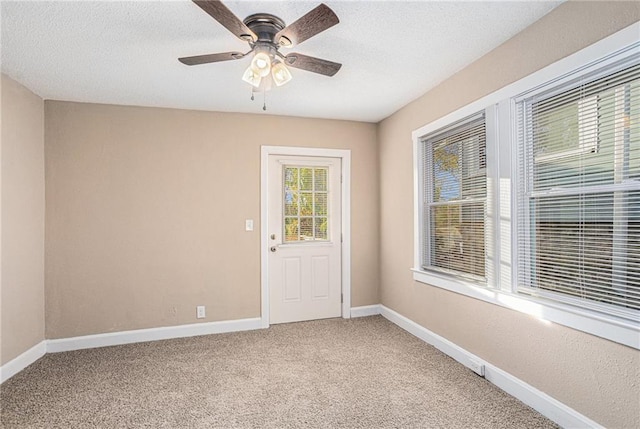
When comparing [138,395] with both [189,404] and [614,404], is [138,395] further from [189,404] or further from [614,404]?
[614,404]

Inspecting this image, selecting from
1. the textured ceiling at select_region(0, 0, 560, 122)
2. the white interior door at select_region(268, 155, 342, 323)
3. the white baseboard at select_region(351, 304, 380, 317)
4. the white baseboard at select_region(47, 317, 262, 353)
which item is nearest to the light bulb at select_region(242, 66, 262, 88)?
the textured ceiling at select_region(0, 0, 560, 122)

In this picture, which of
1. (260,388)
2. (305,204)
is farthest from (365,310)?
(260,388)

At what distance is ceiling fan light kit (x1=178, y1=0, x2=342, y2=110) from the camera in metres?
1.75

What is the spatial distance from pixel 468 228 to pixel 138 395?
9.30ft

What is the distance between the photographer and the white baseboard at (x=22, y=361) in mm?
2781

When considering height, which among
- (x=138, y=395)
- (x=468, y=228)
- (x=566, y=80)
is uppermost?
(x=566, y=80)

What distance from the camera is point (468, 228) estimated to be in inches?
117

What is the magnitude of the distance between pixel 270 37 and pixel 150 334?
314cm

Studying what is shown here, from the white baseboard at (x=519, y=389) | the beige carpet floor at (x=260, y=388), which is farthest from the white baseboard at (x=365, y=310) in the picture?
the white baseboard at (x=519, y=389)

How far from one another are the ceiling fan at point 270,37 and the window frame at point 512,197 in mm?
1230

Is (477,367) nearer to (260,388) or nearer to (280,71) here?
(260,388)

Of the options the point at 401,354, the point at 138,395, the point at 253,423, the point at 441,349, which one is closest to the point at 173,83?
the point at 138,395

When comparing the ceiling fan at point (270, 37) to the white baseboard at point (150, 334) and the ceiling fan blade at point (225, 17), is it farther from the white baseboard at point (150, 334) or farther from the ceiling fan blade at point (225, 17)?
the white baseboard at point (150, 334)

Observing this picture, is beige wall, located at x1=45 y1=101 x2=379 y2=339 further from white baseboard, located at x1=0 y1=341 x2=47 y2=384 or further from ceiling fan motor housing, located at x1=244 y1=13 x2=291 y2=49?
ceiling fan motor housing, located at x1=244 y1=13 x2=291 y2=49
